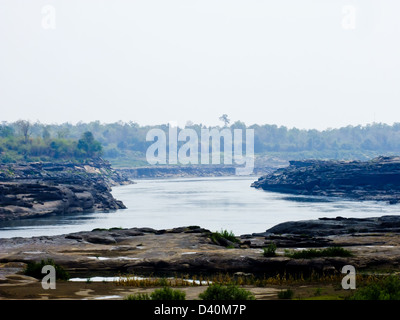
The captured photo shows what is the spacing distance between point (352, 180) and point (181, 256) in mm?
120164

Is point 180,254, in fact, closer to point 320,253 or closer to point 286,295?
point 320,253

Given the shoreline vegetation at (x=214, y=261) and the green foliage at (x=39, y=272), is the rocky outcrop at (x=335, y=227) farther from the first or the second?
the green foliage at (x=39, y=272)

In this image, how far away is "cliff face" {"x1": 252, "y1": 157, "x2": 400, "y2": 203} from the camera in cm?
14538

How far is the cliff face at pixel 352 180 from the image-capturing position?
145 m

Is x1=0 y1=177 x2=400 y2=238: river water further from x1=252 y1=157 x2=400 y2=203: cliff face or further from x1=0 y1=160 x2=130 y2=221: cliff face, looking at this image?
x1=252 y1=157 x2=400 y2=203: cliff face

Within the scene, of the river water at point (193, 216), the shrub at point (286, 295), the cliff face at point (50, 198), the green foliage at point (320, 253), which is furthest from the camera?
the cliff face at point (50, 198)

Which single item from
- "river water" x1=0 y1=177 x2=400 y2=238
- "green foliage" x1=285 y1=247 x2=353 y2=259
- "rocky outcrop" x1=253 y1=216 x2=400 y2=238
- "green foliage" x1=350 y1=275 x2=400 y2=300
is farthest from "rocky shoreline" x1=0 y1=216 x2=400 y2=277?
"river water" x1=0 y1=177 x2=400 y2=238

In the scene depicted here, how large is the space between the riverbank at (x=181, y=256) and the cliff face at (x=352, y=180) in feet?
293

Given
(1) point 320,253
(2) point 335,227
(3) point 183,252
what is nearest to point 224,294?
(1) point 320,253

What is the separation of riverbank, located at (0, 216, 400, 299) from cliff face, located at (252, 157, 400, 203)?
89393 millimetres

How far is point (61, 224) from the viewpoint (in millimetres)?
92125

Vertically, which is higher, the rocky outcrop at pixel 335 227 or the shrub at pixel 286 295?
the shrub at pixel 286 295

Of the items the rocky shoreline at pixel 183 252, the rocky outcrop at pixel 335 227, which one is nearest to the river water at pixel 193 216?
the rocky outcrop at pixel 335 227

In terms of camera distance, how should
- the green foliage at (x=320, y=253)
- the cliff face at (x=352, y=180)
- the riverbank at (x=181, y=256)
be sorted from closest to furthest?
the riverbank at (x=181, y=256) → the green foliage at (x=320, y=253) → the cliff face at (x=352, y=180)
